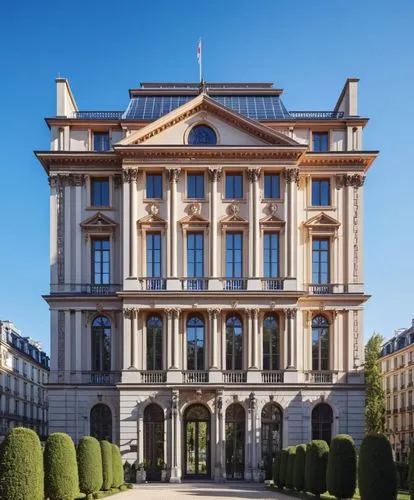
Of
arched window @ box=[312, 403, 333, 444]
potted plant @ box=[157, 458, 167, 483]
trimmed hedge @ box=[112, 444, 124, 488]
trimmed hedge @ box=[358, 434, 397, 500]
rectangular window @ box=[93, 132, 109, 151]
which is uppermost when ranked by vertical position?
rectangular window @ box=[93, 132, 109, 151]

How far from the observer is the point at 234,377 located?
4828cm

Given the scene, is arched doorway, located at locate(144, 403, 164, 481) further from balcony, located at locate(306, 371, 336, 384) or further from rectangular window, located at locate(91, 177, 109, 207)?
rectangular window, located at locate(91, 177, 109, 207)

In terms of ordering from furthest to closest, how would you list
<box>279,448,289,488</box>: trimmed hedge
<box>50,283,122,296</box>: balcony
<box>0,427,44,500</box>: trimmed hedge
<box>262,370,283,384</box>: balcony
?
<box>50,283,122,296</box>: balcony, <box>262,370,283,384</box>: balcony, <box>279,448,289,488</box>: trimmed hedge, <box>0,427,44,500</box>: trimmed hedge

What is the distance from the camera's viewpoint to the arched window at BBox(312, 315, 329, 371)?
50.0 m

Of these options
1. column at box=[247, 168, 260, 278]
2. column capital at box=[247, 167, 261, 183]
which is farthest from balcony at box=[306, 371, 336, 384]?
column capital at box=[247, 167, 261, 183]

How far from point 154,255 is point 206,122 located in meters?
9.22

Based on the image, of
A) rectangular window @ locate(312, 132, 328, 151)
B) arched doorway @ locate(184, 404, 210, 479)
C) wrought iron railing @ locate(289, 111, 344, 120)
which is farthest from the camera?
wrought iron railing @ locate(289, 111, 344, 120)

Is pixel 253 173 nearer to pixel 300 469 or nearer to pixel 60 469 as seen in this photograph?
pixel 300 469

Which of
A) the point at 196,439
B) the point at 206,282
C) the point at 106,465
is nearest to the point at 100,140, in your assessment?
the point at 206,282

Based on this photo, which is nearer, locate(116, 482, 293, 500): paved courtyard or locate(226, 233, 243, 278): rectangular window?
locate(116, 482, 293, 500): paved courtyard

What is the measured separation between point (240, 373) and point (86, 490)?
17.0 metres

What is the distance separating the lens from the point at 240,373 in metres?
48.3

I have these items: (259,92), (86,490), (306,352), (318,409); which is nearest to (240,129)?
(259,92)

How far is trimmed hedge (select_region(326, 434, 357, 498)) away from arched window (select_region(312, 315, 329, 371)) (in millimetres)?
20045
